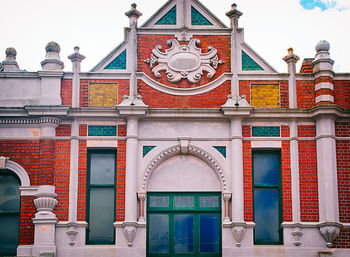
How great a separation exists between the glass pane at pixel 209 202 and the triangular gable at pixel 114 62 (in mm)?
4580

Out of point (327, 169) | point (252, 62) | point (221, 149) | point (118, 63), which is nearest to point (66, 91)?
point (118, 63)

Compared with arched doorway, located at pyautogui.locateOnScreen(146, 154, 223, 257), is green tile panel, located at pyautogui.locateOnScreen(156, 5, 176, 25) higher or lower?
higher

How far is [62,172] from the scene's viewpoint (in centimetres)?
1744

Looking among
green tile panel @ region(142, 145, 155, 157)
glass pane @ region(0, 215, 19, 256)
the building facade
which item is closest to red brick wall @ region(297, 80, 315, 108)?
the building facade

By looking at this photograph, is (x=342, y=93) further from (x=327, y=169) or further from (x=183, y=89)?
(x=183, y=89)

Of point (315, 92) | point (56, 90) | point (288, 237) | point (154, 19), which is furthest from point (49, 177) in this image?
point (315, 92)

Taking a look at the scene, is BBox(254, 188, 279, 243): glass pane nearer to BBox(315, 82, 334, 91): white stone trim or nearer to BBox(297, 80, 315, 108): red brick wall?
BBox(297, 80, 315, 108): red brick wall

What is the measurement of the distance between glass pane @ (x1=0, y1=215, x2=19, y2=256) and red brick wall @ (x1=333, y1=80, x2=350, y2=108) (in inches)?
392

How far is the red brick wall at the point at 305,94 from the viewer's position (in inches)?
708

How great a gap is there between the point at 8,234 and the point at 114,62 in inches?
231

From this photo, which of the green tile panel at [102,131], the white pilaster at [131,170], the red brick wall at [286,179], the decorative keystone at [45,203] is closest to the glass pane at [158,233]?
the white pilaster at [131,170]

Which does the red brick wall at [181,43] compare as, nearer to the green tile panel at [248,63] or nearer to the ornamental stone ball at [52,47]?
the green tile panel at [248,63]

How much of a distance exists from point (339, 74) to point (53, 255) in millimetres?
9778

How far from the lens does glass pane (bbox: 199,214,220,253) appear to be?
17.3 meters
